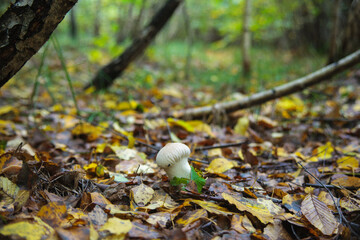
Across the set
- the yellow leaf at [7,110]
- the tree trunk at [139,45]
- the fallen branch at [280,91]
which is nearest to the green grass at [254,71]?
the fallen branch at [280,91]

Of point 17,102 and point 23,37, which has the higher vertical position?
point 23,37

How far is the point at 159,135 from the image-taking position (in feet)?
8.53

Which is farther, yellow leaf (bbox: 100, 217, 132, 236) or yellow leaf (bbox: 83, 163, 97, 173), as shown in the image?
yellow leaf (bbox: 83, 163, 97, 173)

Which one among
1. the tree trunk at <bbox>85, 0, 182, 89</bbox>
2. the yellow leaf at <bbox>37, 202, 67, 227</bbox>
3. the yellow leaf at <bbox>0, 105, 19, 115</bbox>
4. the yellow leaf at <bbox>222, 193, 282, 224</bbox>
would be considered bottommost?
the yellow leaf at <bbox>222, 193, 282, 224</bbox>

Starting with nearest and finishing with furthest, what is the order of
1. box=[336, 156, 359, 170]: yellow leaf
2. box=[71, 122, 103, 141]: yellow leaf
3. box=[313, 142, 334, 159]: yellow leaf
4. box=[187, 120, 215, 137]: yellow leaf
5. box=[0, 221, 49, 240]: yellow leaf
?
box=[0, 221, 49, 240]: yellow leaf, box=[336, 156, 359, 170]: yellow leaf, box=[313, 142, 334, 159]: yellow leaf, box=[71, 122, 103, 141]: yellow leaf, box=[187, 120, 215, 137]: yellow leaf

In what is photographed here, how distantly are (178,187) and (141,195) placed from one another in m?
0.22

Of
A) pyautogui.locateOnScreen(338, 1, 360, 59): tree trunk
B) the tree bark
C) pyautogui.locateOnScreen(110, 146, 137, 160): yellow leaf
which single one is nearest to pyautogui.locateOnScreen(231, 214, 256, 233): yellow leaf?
pyautogui.locateOnScreen(110, 146, 137, 160): yellow leaf

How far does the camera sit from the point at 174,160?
1.43m

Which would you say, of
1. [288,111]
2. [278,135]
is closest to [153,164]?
[278,135]

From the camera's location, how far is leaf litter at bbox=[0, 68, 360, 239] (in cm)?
115

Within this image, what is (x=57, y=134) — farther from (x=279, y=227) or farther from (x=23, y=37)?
(x=279, y=227)

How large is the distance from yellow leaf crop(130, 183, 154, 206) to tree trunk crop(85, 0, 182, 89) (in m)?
2.59

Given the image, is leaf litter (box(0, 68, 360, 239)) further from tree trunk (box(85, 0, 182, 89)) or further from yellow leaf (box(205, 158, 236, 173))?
tree trunk (box(85, 0, 182, 89))

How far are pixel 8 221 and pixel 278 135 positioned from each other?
2.36m
